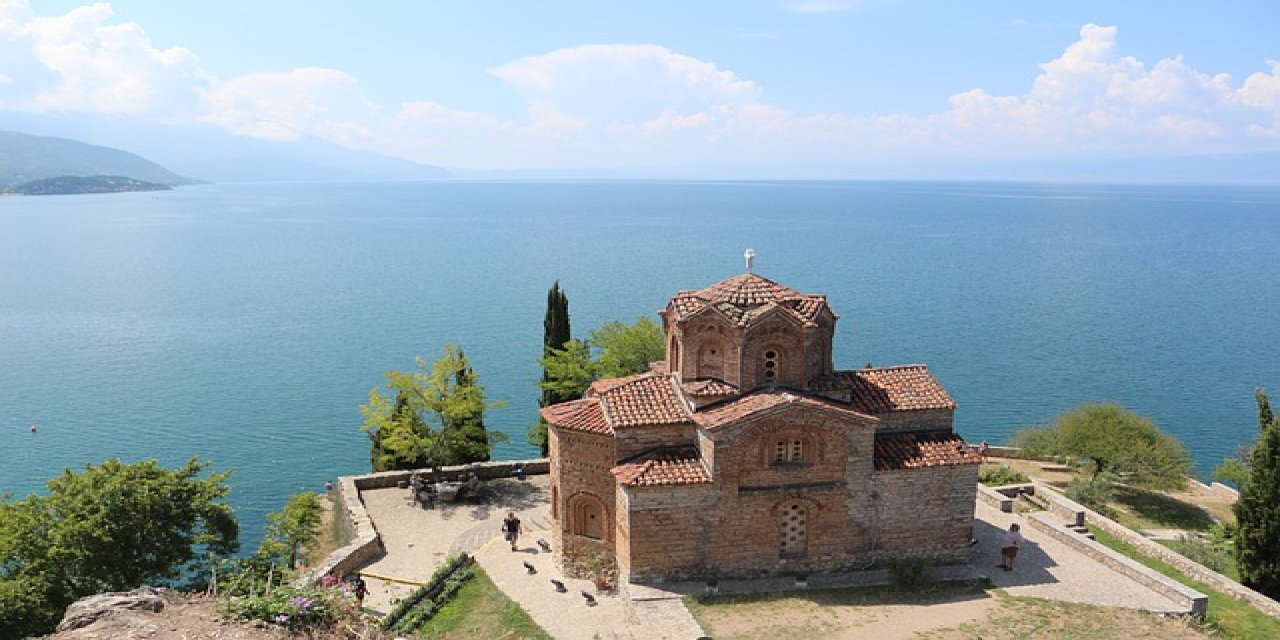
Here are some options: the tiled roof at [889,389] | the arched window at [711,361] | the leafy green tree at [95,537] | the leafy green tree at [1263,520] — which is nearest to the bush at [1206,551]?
the leafy green tree at [1263,520]

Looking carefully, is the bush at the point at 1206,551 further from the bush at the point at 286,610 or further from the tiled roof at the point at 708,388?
the bush at the point at 286,610

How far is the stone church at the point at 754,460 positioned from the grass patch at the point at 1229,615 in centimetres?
616

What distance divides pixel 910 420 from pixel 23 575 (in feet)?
77.9

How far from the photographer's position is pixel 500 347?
227 ft

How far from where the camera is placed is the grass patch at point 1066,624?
20141 millimetres

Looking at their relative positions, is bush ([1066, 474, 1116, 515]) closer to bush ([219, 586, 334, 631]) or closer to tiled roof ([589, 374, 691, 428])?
tiled roof ([589, 374, 691, 428])

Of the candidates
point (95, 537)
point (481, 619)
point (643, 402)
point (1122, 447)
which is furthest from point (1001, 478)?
point (95, 537)

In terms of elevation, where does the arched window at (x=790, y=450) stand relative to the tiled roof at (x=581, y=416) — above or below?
below

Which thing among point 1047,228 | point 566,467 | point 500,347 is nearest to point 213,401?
point 500,347

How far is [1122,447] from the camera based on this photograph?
120 ft

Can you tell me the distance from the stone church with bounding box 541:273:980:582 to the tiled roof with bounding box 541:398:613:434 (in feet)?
0.19

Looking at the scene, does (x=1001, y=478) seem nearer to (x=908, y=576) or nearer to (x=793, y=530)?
(x=908, y=576)

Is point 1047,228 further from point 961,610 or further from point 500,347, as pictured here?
point 961,610

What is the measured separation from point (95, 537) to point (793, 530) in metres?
18.3
